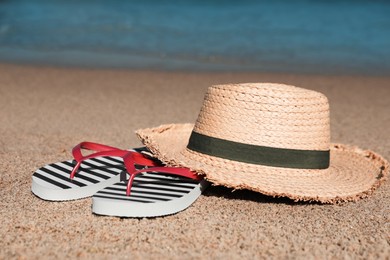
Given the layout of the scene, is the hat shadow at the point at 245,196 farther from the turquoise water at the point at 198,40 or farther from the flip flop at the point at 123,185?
the turquoise water at the point at 198,40

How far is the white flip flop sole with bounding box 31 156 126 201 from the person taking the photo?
2.73 metres

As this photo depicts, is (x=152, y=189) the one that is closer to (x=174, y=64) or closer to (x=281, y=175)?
(x=281, y=175)

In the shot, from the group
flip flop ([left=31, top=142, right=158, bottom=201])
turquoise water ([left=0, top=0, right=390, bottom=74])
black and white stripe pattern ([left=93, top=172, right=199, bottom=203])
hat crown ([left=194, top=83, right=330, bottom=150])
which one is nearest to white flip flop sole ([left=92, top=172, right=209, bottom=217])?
black and white stripe pattern ([left=93, top=172, right=199, bottom=203])

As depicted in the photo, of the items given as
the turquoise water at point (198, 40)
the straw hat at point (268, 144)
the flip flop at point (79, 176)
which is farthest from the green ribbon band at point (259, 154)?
the turquoise water at point (198, 40)

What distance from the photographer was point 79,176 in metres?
2.94

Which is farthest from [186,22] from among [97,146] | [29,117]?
[97,146]

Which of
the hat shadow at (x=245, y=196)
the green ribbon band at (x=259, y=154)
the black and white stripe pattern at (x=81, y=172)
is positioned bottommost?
the hat shadow at (x=245, y=196)

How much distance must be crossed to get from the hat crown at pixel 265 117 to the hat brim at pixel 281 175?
0.42 feet

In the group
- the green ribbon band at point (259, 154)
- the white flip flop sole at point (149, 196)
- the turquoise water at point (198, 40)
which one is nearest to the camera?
the white flip flop sole at point (149, 196)

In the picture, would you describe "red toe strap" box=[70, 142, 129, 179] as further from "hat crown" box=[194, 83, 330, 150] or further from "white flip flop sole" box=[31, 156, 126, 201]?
"hat crown" box=[194, 83, 330, 150]

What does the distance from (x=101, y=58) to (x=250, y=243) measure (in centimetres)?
742

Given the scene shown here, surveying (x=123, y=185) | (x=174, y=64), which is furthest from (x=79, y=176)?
(x=174, y=64)

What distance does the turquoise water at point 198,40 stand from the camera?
9.23m

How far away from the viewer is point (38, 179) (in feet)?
9.28
